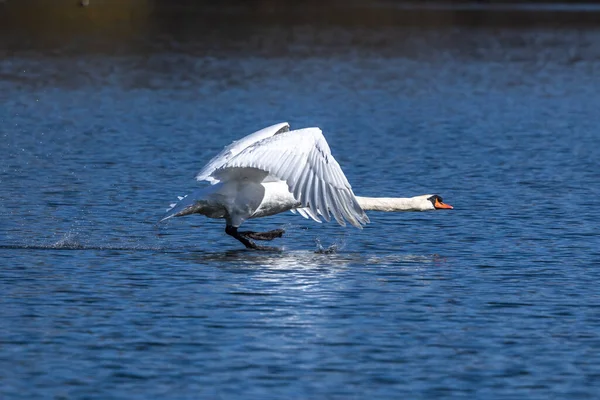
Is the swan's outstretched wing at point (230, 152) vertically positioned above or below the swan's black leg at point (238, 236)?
above

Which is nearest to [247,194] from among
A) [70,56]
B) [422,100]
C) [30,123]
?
[30,123]

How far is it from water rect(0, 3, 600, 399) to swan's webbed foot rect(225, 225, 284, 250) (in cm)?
17

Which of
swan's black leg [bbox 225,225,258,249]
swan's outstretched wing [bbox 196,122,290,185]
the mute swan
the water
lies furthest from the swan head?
swan's black leg [bbox 225,225,258,249]

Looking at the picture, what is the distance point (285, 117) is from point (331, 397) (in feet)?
64.9

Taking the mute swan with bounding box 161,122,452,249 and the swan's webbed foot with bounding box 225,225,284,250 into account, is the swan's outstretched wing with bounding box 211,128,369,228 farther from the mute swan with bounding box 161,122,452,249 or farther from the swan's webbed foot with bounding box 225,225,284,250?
the swan's webbed foot with bounding box 225,225,284,250

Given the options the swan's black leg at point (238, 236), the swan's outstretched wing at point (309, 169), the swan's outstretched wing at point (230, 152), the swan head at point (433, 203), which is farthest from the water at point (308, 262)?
the swan's outstretched wing at point (230, 152)

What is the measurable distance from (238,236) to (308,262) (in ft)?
3.64

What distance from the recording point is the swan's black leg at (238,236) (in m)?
14.3

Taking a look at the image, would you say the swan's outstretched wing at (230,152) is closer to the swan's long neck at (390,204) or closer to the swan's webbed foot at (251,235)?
the swan's webbed foot at (251,235)

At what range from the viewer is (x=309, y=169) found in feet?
42.9

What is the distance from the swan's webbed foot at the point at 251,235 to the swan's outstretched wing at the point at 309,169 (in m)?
1.13

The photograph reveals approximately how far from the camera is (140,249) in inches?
566

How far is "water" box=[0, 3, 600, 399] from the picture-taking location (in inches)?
384

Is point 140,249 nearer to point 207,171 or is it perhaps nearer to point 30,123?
point 207,171
